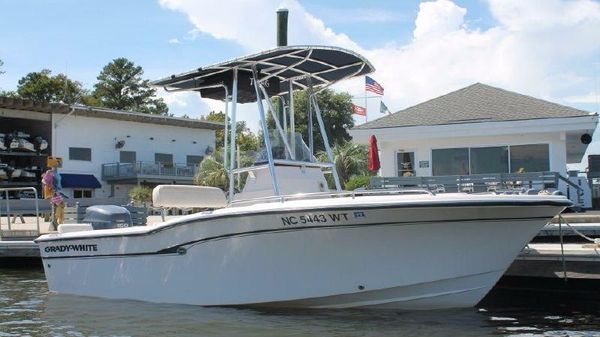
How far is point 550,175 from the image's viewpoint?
41.5 ft

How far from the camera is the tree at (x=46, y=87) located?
5634cm

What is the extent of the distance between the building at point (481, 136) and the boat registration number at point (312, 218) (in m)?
8.58

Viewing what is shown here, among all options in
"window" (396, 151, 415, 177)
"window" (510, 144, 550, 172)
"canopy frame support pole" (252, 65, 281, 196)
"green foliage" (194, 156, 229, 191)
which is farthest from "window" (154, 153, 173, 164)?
"canopy frame support pole" (252, 65, 281, 196)

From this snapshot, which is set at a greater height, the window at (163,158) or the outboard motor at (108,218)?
the window at (163,158)

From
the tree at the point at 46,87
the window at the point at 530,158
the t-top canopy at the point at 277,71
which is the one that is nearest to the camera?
the t-top canopy at the point at 277,71

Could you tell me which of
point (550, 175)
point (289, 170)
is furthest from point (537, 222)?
point (550, 175)

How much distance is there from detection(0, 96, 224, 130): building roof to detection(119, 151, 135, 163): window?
2.22 m

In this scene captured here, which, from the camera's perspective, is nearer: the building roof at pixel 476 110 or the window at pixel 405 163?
the building roof at pixel 476 110

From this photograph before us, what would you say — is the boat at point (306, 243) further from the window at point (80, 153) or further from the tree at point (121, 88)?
the tree at point (121, 88)

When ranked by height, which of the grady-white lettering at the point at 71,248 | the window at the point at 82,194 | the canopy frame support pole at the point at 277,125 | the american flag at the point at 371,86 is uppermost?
the american flag at the point at 371,86

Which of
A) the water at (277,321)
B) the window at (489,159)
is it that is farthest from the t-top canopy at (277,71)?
the window at (489,159)

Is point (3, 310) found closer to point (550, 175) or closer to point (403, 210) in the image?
point (403, 210)

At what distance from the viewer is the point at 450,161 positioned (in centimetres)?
1550

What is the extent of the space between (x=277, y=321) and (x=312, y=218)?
47.0 inches
